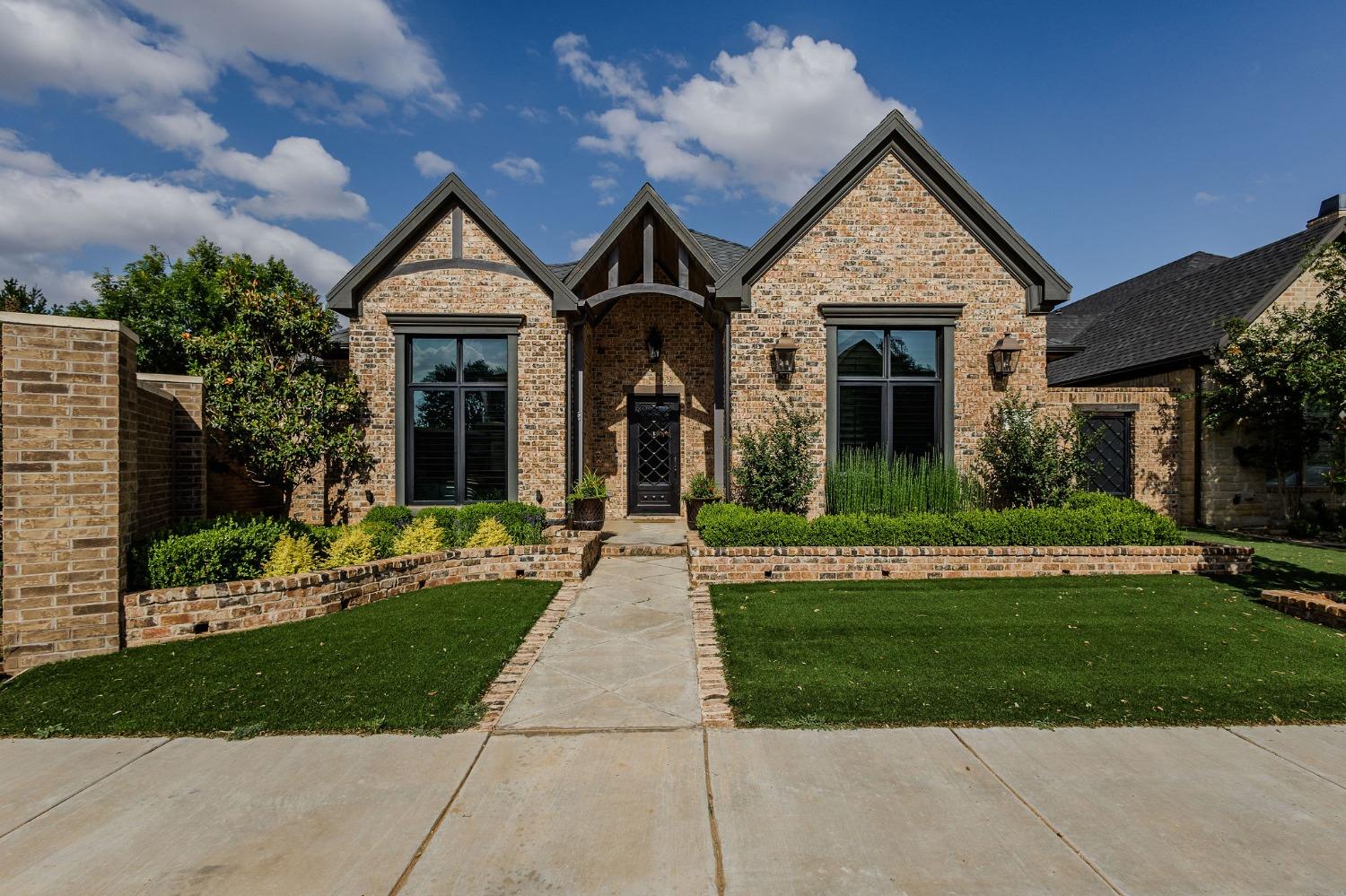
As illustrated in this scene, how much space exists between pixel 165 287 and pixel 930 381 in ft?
72.4

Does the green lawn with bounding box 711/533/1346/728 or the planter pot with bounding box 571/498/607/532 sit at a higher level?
the planter pot with bounding box 571/498/607/532

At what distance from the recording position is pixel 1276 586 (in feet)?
22.5

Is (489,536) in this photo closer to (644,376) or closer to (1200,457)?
(644,376)

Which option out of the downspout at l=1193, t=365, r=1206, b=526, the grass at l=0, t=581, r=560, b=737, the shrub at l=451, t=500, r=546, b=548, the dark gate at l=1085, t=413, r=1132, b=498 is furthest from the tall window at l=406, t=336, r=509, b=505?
the downspout at l=1193, t=365, r=1206, b=526

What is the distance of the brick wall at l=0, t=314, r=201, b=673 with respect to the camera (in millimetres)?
4836

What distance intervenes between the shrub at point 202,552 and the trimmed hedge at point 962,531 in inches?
202

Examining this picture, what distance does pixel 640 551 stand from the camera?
920cm

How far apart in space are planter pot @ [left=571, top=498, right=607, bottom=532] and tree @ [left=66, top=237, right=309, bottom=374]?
40.4 ft

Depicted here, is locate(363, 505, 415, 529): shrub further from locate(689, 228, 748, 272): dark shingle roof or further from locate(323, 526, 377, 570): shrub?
locate(689, 228, 748, 272): dark shingle roof

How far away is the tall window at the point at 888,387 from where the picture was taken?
9570mm

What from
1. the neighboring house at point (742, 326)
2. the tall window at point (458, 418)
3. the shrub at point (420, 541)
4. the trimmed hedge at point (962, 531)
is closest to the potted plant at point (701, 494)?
the neighboring house at point (742, 326)

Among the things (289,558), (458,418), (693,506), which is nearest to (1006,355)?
(693,506)

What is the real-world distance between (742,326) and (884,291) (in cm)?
240

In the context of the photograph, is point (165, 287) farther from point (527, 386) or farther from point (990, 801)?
point (990, 801)
